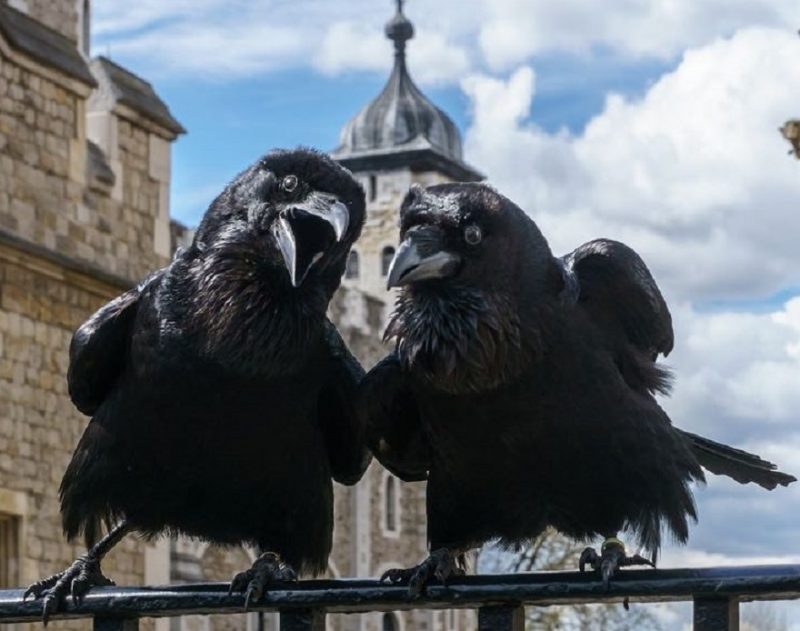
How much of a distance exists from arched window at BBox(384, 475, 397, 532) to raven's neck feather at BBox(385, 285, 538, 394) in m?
24.3

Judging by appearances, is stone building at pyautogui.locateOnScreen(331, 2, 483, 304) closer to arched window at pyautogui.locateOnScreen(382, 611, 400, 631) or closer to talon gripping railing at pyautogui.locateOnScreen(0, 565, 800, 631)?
arched window at pyautogui.locateOnScreen(382, 611, 400, 631)

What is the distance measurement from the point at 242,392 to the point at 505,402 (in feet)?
1.82

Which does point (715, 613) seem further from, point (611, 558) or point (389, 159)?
point (389, 159)

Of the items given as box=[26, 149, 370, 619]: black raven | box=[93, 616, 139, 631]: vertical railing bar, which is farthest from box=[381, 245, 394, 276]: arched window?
box=[93, 616, 139, 631]: vertical railing bar

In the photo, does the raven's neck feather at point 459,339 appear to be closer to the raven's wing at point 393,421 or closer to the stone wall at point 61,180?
the raven's wing at point 393,421

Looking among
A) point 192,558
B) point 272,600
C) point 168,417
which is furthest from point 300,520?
point 192,558

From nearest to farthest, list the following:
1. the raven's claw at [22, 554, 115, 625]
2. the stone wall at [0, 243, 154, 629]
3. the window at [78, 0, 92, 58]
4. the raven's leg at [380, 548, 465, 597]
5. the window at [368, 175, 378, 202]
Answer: the raven's leg at [380, 548, 465, 597] → the raven's claw at [22, 554, 115, 625] → the stone wall at [0, 243, 154, 629] → the window at [78, 0, 92, 58] → the window at [368, 175, 378, 202]

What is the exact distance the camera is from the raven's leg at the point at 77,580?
130 inches

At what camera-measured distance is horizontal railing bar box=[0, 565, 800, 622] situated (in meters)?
2.69

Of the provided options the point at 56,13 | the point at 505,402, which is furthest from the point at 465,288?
the point at 56,13

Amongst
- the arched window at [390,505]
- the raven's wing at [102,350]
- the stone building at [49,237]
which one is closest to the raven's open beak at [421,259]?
the raven's wing at [102,350]

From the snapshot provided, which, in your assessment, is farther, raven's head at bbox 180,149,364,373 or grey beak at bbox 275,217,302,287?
raven's head at bbox 180,149,364,373

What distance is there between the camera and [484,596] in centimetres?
286

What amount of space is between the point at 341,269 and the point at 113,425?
624mm
